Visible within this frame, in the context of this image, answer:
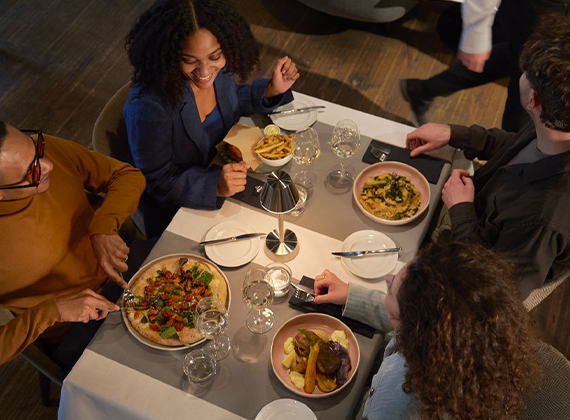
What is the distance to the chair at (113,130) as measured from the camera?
2225mm

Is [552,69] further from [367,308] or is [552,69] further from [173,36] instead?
[173,36]

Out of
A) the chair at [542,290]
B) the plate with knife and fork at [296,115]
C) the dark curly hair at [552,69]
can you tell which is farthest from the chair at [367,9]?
the chair at [542,290]

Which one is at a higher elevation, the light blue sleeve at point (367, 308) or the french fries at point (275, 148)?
the french fries at point (275, 148)

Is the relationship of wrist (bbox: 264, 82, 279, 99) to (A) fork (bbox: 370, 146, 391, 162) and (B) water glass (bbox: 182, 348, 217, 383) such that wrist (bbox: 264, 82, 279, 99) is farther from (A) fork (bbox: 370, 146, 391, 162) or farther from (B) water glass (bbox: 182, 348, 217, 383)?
(B) water glass (bbox: 182, 348, 217, 383)

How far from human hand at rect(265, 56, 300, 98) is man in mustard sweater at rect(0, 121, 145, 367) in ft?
2.27

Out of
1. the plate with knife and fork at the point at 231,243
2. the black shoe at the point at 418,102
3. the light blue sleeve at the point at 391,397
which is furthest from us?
the black shoe at the point at 418,102

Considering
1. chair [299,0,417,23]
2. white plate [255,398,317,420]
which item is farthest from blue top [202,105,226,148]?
chair [299,0,417,23]

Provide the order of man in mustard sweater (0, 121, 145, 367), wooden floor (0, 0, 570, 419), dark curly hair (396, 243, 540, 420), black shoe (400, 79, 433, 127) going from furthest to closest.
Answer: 1. wooden floor (0, 0, 570, 419)
2. black shoe (400, 79, 433, 127)
3. man in mustard sweater (0, 121, 145, 367)
4. dark curly hair (396, 243, 540, 420)

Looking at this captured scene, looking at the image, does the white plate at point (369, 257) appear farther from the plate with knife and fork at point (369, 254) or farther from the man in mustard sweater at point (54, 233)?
the man in mustard sweater at point (54, 233)

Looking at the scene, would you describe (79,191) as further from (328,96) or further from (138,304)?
(328,96)

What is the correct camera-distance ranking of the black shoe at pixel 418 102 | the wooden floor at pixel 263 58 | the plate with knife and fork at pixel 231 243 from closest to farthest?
1. the plate with knife and fork at pixel 231 243
2. the black shoe at pixel 418 102
3. the wooden floor at pixel 263 58

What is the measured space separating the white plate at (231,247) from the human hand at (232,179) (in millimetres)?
120

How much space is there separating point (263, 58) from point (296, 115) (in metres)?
1.83

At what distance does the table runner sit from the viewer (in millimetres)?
1623
